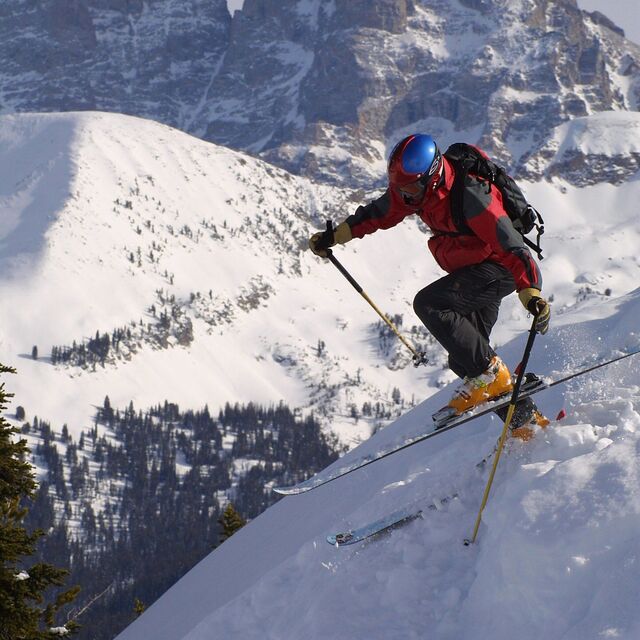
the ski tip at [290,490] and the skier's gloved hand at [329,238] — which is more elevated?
the skier's gloved hand at [329,238]

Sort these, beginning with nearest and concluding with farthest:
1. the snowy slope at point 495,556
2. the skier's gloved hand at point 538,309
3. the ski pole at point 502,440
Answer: the snowy slope at point 495,556, the ski pole at point 502,440, the skier's gloved hand at point 538,309

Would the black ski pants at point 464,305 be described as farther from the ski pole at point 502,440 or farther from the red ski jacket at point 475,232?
the ski pole at point 502,440

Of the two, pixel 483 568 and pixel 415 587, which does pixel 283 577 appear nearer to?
pixel 415 587

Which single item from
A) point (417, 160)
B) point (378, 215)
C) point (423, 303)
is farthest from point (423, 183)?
point (378, 215)

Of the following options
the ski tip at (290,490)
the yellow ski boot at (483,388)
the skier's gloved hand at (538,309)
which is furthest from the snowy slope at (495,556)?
the skier's gloved hand at (538,309)

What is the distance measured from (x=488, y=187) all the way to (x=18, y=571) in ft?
20.1

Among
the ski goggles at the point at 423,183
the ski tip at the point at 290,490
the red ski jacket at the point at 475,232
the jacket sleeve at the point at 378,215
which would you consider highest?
the ski goggles at the point at 423,183

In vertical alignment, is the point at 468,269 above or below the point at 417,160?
below

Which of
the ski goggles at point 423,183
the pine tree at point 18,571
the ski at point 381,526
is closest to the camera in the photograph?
the ski at point 381,526

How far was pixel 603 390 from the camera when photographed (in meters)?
8.80

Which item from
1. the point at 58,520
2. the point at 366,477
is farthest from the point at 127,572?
the point at 366,477

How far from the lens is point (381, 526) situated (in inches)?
292

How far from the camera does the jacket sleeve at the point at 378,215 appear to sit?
914 centimetres

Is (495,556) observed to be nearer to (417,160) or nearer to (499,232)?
(499,232)
